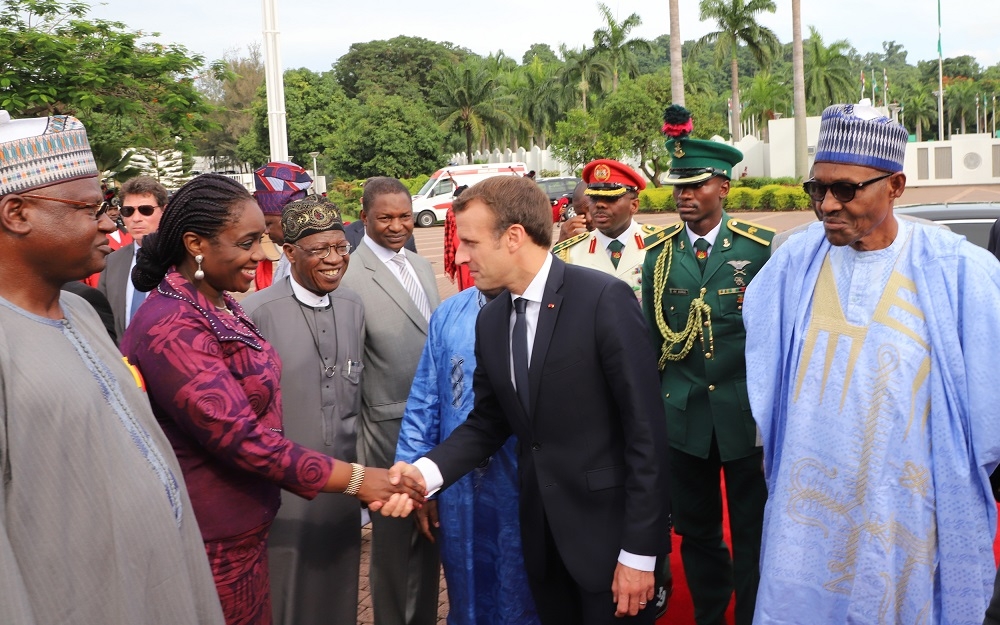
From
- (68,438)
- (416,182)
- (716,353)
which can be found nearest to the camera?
(68,438)

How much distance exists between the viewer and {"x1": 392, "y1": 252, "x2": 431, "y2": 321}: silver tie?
4.54 meters

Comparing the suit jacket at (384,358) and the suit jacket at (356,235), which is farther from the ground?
Answer: the suit jacket at (356,235)

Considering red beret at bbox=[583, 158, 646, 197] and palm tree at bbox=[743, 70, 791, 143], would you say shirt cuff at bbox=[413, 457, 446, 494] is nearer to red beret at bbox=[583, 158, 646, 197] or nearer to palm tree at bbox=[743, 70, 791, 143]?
red beret at bbox=[583, 158, 646, 197]

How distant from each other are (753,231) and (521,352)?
5.59 ft

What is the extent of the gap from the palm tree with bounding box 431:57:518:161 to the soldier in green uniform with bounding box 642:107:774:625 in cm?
4735

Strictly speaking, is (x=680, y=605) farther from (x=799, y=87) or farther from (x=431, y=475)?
(x=799, y=87)

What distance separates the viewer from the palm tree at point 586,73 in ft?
162

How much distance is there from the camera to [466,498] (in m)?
3.59

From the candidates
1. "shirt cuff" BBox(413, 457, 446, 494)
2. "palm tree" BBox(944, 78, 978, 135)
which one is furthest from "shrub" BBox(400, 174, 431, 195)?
"palm tree" BBox(944, 78, 978, 135)

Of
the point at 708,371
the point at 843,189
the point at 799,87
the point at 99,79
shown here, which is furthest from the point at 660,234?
the point at 799,87

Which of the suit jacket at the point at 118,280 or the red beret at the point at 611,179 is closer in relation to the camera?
the red beret at the point at 611,179

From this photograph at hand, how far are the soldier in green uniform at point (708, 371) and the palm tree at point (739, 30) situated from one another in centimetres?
4032

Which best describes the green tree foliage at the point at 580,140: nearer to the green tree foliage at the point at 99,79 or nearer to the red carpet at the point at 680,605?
the green tree foliage at the point at 99,79

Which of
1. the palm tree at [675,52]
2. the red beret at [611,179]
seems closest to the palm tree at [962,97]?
the palm tree at [675,52]
